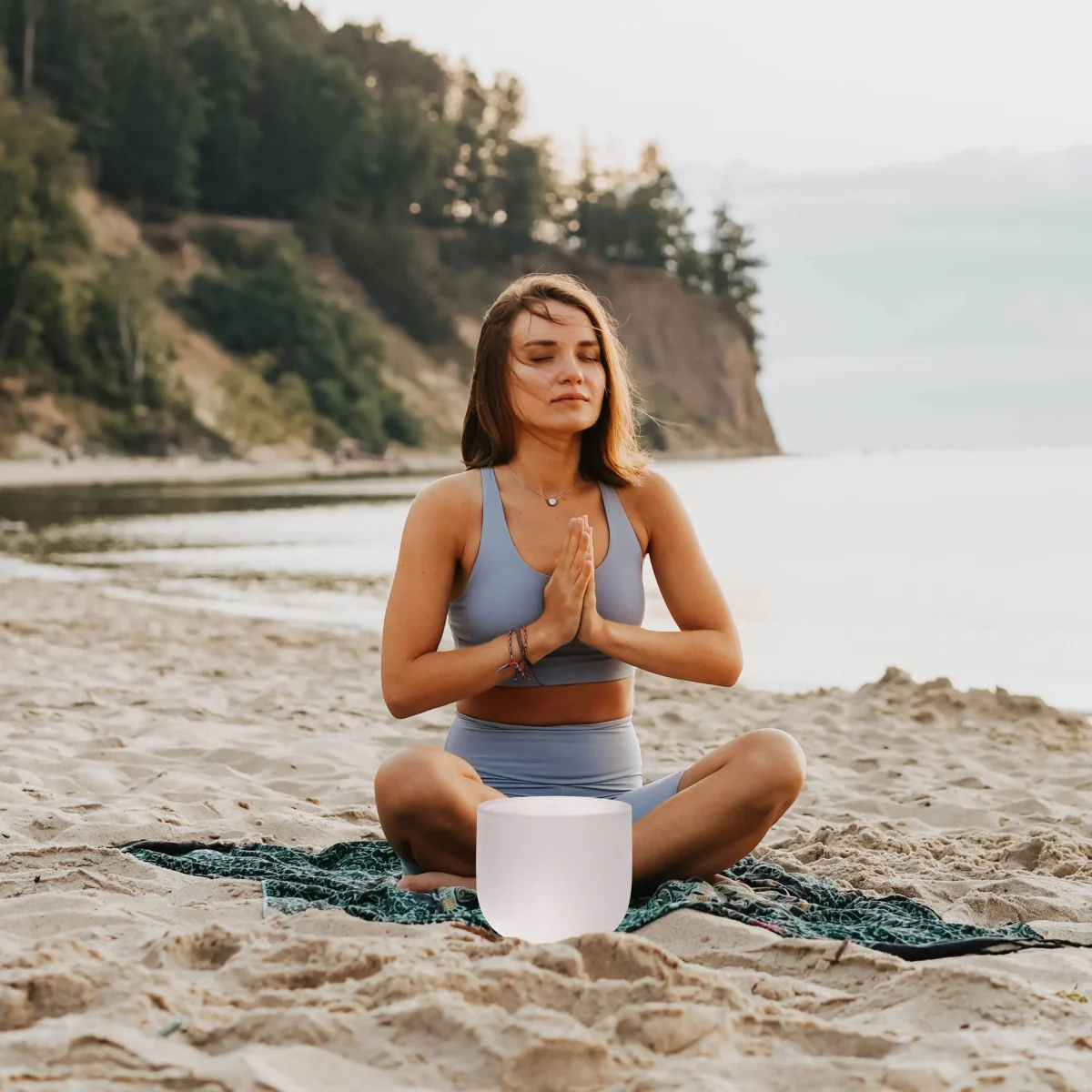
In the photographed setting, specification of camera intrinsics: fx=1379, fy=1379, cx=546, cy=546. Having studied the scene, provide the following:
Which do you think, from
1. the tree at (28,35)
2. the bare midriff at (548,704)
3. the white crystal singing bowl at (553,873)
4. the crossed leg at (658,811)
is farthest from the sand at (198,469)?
the white crystal singing bowl at (553,873)

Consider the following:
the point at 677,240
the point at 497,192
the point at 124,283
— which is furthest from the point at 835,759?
the point at 677,240

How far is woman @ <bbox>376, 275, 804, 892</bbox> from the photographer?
9.50ft

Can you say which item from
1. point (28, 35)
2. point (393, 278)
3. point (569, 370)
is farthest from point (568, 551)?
point (393, 278)

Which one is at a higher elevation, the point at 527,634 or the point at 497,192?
the point at 497,192

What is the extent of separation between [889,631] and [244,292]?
4296cm

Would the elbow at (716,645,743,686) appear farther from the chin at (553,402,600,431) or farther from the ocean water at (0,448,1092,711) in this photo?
the ocean water at (0,448,1092,711)

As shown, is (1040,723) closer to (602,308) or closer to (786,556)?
(602,308)

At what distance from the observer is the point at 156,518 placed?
21250mm

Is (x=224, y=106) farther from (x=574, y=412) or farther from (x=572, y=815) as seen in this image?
(x=572, y=815)

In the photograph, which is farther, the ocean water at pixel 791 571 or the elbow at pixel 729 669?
the ocean water at pixel 791 571

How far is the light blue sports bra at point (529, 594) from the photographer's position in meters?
3.02

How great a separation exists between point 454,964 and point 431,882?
25.3 inches

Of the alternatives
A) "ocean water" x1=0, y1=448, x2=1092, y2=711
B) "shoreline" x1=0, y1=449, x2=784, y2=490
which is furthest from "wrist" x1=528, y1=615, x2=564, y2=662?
"shoreline" x1=0, y1=449, x2=784, y2=490

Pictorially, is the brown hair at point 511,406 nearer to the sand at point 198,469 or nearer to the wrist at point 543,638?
the wrist at point 543,638
